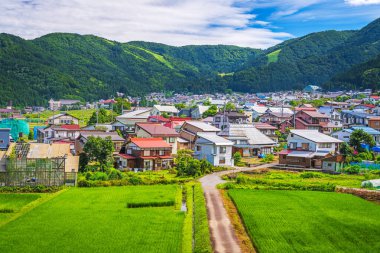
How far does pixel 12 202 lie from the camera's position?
90.9 ft

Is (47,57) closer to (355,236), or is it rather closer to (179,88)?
(179,88)

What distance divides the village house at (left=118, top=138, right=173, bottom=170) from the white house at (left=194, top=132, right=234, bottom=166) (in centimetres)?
448

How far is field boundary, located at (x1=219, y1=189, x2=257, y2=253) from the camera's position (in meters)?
19.1

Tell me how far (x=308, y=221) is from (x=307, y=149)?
26.7m

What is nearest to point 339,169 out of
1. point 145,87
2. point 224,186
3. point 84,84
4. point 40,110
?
point 224,186

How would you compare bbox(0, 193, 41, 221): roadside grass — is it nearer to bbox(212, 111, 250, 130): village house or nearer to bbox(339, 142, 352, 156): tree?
bbox(339, 142, 352, 156): tree

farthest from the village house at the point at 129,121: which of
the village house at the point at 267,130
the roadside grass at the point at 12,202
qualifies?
the roadside grass at the point at 12,202

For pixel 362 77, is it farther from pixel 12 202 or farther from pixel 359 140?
pixel 12 202

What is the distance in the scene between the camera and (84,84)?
170m

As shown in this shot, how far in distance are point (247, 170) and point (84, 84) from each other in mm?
134597

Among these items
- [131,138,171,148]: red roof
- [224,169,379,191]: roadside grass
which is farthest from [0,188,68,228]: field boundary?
[131,138,171,148]: red roof

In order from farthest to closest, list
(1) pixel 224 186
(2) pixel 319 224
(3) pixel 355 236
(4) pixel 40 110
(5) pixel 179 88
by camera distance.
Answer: (5) pixel 179 88, (4) pixel 40 110, (1) pixel 224 186, (2) pixel 319 224, (3) pixel 355 236

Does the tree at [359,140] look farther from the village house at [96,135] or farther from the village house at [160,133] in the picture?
the village house at [96,135]

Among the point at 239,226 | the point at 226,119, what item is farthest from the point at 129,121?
the point at 239,226
